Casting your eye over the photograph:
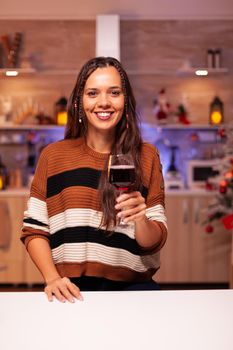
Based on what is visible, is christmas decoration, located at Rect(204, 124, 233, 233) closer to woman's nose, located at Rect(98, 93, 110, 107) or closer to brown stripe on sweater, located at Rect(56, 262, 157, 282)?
brown stripe on sweater, located at Rect(56, 262, 157, 282)

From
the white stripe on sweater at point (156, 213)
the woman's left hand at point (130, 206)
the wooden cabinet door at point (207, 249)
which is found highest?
the woman's left hand at point (130, 206)

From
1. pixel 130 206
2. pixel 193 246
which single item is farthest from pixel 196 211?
pixel 130 206

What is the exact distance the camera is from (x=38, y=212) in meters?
2.04

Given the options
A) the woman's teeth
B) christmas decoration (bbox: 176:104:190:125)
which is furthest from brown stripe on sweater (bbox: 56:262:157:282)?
christmas decoration (bbox: 176:104:190:125)

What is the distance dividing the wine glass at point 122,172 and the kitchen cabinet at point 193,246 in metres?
3.52

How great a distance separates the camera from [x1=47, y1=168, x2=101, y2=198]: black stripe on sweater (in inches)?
80.1

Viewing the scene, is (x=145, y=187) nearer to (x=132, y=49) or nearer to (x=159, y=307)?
(x=159, y=307)

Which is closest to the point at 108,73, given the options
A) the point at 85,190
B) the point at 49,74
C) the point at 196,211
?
the point at 85,190

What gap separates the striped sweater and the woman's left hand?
0.28 meters

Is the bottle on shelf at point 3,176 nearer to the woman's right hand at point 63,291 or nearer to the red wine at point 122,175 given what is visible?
the woman's right hand at point 63,291

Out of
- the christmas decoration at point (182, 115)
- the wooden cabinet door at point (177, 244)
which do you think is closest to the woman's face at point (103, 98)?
the wooden cabinet door at point (177, 244)

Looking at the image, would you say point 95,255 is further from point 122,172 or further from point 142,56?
point 142,56

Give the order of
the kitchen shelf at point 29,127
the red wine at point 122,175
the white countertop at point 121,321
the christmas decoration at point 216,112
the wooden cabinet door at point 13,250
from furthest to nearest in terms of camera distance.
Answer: the christmas decoration at point 216,112, the kitchen shelf at point 29,127, the wooden cabinet door at point 13,250, the red wine at point 122,175, the white countertop at point 121,321

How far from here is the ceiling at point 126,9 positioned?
18.6 ft
